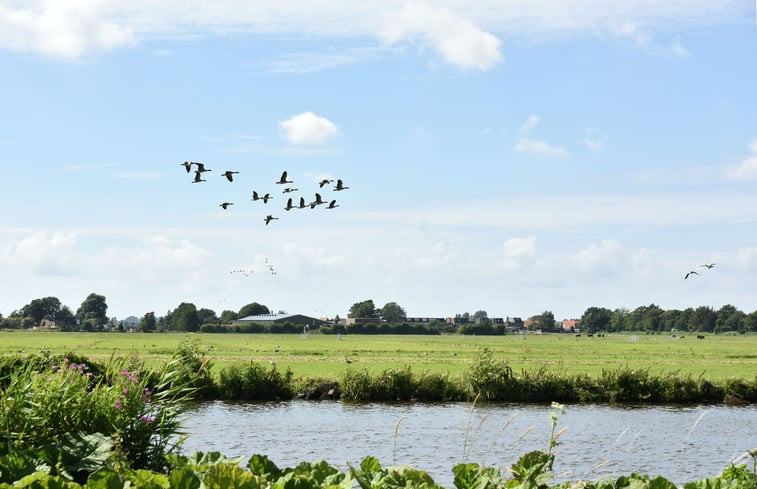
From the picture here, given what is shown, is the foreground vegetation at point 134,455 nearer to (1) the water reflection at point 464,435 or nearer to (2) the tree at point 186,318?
(1) the water reflection at point 464,435

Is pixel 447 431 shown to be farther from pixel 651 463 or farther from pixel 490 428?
pixel 651 463

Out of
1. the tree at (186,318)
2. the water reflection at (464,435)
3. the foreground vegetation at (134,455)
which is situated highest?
the tree at (186,318)

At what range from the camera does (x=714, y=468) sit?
79.6 ft

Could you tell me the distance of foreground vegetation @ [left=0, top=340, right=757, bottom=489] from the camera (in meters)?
5.63

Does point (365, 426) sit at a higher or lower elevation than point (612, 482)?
lower

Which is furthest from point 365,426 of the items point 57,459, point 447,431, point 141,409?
point 57,459

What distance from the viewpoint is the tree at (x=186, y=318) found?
17900 cm

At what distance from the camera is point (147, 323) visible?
17762cm

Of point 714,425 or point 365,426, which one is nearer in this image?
point 365,426

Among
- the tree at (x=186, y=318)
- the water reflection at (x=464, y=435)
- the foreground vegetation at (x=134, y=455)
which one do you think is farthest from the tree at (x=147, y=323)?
the foreground vegetation at (x=134, y=455)

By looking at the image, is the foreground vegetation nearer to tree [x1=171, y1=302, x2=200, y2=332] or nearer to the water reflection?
the water reflection

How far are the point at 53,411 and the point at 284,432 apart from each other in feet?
66.3

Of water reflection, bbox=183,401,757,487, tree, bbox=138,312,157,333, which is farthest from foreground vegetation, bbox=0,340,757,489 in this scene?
tree, bbox=138,312,157,333

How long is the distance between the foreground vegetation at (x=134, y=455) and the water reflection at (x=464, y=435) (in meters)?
9.83
